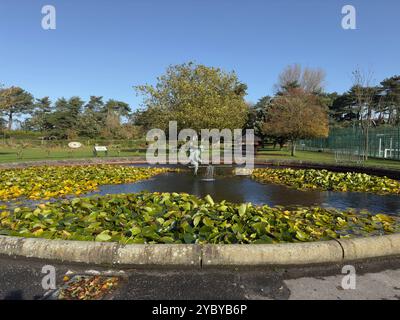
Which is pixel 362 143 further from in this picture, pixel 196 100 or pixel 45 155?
pixel 45 155

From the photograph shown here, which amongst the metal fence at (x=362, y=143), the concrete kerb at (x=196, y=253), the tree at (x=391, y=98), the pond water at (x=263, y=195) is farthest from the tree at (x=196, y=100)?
the tree at (x=391, y=98)

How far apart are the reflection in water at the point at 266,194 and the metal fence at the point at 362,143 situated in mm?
13439

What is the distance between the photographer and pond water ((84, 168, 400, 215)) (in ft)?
25.0

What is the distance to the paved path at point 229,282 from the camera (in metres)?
3.10

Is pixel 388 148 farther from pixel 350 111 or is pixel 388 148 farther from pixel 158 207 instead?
pixel 350 111

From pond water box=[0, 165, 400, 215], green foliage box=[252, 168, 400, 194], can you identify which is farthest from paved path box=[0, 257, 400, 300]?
green foliage box=[252, 168, 400, 194]

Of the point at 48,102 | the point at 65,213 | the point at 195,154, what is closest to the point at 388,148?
the point at 195,154

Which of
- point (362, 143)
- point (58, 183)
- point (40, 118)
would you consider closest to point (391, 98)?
point (362, 143)

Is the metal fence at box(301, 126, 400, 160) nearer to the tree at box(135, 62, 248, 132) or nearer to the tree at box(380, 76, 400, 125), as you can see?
the tree at box(135, 62, 248, 132)

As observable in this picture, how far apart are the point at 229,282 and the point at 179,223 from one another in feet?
5.55

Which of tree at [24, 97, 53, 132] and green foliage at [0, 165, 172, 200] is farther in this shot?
tree at [24, 97, 53, 132]

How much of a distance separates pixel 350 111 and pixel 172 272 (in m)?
71.0

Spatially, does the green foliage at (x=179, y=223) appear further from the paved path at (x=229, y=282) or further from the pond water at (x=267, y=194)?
the pond water at (x=267, y=194)
